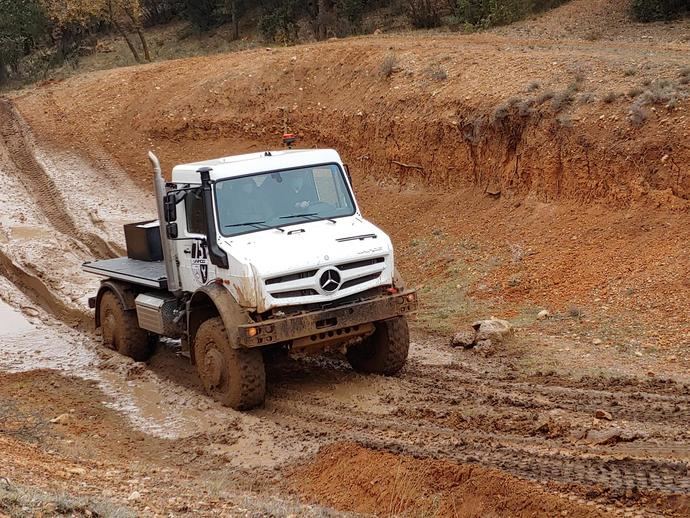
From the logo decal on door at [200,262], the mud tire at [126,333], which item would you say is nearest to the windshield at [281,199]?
the logo decal on door at [200,262]

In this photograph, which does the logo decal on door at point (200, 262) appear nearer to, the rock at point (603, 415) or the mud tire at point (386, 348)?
the mud tire at point (386, 348)

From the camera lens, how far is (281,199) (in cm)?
1022

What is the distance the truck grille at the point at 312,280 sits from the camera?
931cm

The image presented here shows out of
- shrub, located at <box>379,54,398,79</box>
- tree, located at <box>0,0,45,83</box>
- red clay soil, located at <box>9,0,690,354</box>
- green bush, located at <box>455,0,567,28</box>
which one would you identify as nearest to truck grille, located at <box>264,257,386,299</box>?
red clay soil, located at <box>9,0,690,354</box>

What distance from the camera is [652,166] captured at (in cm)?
1349

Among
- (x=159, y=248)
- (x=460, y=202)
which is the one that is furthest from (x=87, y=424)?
(x=460, y=202)

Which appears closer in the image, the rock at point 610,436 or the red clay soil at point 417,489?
the red clay soil at point 417,489

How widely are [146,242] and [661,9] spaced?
1946 cm

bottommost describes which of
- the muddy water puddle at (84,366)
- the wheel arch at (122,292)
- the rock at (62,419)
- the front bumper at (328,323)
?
the muddy water puddle at (84,366)

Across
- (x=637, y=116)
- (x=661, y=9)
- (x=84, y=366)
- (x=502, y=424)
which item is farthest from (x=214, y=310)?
(x=661, y=9)

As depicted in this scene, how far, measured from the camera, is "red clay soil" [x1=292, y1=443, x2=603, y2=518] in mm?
6859

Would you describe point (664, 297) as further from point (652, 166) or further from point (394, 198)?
point (394, 198)

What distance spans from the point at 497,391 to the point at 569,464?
243 cm

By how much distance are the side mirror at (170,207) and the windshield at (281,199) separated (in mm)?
563
